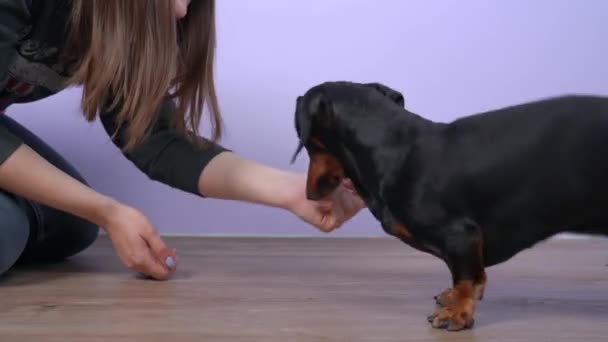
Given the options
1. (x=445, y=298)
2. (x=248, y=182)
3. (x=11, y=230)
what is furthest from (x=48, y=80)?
(x=445, y=298)

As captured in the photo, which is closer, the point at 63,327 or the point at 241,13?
the point at 63,327

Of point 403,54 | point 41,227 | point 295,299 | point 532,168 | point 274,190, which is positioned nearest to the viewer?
point 532,168

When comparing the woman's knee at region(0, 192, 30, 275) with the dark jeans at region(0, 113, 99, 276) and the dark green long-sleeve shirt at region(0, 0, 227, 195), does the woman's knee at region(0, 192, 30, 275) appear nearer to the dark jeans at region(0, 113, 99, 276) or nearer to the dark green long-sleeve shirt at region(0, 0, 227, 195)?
the dark jeans at region(0, 113, 99, 276)

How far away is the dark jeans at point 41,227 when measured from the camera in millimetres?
1252

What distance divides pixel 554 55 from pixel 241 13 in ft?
2.36

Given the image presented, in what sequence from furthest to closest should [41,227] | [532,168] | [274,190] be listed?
[41,227] < [274,190] < [532,168]

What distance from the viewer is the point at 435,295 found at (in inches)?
43.4

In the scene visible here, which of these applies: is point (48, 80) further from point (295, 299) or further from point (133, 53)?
point (295, 299)

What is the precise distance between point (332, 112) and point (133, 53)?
395 mm

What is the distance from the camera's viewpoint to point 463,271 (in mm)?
897

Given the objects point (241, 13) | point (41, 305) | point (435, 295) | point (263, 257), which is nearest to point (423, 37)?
point (241, 13)

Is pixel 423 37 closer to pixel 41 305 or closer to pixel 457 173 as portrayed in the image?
pixel 457 173

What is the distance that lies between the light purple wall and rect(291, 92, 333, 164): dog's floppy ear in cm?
77

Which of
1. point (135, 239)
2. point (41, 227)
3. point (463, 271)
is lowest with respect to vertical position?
point (41, 227)
